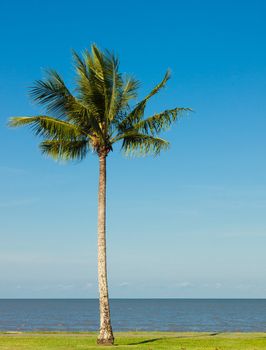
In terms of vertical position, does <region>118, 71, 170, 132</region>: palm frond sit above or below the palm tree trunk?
above

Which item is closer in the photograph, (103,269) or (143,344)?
(143,344)

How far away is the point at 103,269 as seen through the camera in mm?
25828

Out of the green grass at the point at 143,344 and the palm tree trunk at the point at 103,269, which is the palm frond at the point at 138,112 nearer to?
the palm tree trunk at the point at 103,269

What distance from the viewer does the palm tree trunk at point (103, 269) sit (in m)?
25.0

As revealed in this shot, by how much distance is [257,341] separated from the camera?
26.0m

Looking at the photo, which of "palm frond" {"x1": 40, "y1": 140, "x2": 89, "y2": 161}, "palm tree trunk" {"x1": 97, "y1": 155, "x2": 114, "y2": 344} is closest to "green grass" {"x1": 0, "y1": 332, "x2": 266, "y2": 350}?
"palm tree trunk" {"x1": 97, "y1": 155, "x2": 114, "y2": 344}

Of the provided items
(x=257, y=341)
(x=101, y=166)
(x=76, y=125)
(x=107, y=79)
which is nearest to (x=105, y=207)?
(x=101, y=166)

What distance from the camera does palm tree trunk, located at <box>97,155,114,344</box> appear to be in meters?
25.0

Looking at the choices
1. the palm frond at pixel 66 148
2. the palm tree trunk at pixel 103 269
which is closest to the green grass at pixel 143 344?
the palm tree trunk at pixel 103 269

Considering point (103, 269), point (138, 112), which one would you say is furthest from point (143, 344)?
point (138, 112)

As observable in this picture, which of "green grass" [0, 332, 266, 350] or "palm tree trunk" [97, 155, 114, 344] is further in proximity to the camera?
"palm tree trunk" [97, 155, 114, 344]

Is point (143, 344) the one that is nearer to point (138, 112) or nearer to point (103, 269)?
point (103, 269)

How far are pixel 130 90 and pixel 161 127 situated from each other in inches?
Answer: 88.0

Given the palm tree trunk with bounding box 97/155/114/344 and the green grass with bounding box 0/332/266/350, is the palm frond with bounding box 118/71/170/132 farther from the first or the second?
the green grass with bounding box 0/332/266/350
